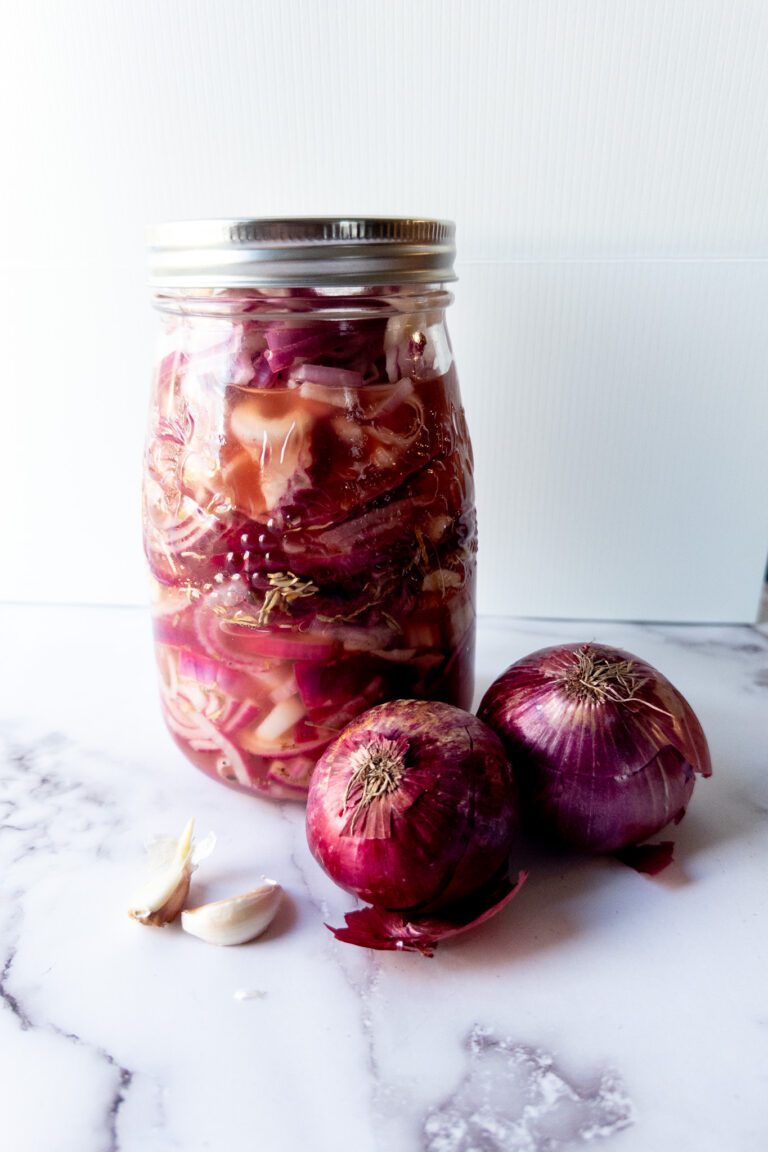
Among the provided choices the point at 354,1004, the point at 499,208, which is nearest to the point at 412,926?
the point at 354,1004

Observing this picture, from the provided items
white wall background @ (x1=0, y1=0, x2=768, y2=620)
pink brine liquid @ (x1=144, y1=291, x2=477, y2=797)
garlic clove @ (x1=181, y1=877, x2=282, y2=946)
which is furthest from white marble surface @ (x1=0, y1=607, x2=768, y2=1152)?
white wall background @ (x1=0, y1=0, x2=768, y2=620)

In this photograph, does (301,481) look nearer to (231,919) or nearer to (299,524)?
(299,524)

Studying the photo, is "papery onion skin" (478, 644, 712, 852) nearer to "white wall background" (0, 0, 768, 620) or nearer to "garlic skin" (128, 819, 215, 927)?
"garlic skin" (128, 819, 215, 927)

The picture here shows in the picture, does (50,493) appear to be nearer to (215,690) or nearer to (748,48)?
(215,690)

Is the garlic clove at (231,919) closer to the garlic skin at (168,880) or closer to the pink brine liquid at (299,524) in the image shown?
the garlic skin at (168,880)

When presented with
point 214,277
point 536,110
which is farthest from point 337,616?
point 536,110
